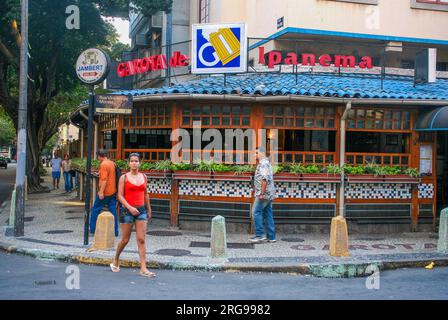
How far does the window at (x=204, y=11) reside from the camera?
1981 cm

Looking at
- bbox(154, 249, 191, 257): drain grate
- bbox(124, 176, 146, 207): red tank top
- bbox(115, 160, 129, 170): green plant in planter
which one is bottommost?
bbox(154, 249, 191, 257): drain grate

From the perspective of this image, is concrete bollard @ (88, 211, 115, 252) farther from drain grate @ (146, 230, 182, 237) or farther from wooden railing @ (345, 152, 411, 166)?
wooden railing @ (345, 152, 411, 166)

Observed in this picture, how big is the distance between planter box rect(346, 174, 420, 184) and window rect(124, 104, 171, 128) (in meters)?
4.78

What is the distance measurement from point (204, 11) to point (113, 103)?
36.0 feet

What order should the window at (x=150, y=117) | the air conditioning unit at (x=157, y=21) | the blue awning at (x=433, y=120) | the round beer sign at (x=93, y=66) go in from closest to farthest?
the round beer sign at (x=93, y=66) < the blue awning at (x=433, y=120) < the window at (x=150, y=117) < the air conditioning unit at (x=157, y=21)

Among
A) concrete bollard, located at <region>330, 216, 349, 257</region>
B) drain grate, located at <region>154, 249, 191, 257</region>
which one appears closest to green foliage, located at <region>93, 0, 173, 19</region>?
drain grate, located at <region>154, 249, 191, 257</region>

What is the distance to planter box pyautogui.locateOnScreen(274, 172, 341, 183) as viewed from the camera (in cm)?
1241

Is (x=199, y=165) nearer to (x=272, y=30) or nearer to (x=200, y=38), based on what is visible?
(x=200, y=38)

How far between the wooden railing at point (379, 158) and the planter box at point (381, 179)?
50 cm

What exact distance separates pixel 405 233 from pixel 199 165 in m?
5.47

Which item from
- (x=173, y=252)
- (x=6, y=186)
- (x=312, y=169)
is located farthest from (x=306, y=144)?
(x=6, y=186)

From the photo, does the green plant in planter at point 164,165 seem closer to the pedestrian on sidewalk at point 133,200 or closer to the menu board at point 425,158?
the pedestrian on sidewalk at point 133,200

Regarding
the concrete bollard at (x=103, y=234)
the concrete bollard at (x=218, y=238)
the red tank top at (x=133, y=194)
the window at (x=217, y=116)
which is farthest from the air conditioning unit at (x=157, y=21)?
the red tank top at (x=133, y=194)

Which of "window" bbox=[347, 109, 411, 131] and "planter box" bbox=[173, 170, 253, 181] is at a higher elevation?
"window" bbox=[347, 109, 411, 131]
